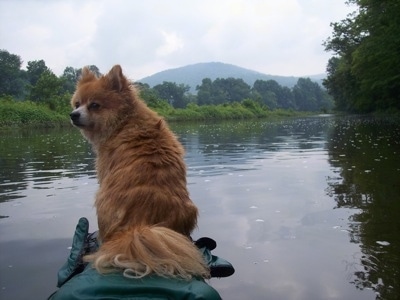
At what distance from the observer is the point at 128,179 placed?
3.04 meters

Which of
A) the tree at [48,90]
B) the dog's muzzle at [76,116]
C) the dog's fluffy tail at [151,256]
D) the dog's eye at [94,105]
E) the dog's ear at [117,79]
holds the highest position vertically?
the tree at [48,90]

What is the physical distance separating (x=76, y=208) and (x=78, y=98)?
10.8ft

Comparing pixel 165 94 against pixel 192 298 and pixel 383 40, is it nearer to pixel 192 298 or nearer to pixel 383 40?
pixel 383 40

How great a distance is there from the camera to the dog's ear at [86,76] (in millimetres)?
4227

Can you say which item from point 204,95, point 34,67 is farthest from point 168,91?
point 34,67

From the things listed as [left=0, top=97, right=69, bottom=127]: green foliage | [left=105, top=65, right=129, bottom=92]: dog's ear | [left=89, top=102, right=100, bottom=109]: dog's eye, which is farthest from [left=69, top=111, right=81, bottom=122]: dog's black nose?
[left=0, top=97, right=69, bottom=127]: green foliage

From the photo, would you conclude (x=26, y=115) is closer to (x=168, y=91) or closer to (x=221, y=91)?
(x=168, y=91)

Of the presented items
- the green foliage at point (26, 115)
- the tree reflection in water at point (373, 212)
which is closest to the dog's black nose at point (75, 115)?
the tree reflection in water at point (373, 212)

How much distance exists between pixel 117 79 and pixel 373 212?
13.4 feet

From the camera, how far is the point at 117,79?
3982 millimetres

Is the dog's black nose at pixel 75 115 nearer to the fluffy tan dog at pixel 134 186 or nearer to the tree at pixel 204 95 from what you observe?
the fluffy tan dog at pixel 134 186

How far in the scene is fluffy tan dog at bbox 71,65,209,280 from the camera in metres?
2.35

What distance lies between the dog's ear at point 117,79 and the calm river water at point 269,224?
1881mm

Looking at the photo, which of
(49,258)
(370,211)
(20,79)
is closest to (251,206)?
(370,211)
